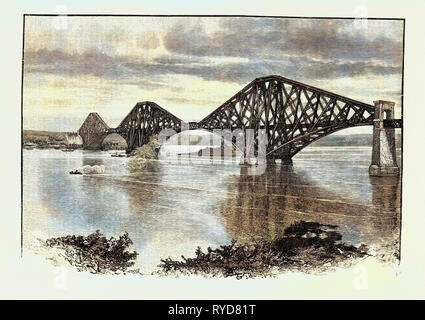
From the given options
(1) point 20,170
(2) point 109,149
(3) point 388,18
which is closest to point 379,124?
(3) point 388,18

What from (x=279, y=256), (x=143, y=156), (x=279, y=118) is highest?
(x=279, y=118)

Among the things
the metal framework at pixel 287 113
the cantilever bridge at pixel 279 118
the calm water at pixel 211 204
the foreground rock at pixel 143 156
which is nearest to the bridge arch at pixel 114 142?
the cantilever bridge at pixel 279 118

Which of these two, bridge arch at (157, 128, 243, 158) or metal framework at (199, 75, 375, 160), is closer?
metal framework at (199, 75, 375, 160)

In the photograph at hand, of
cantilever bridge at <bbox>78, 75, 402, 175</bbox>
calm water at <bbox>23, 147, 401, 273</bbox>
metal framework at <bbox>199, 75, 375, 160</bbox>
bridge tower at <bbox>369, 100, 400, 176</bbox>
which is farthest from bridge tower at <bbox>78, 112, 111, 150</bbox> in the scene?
bridge tower at <bbox>369, 100, 400, 176</bbox>

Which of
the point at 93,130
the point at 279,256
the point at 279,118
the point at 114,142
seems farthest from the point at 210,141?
the point at 279,256

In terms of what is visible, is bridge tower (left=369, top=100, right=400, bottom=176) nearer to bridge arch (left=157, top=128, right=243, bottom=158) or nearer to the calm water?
the calm water

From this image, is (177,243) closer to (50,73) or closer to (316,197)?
(316,197)

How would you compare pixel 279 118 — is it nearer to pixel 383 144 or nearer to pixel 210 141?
pixel 210 141

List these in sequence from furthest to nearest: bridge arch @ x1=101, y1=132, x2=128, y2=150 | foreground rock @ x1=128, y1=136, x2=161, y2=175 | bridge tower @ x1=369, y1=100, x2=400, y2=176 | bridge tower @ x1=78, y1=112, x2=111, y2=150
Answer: foreground rock @ x1=128, y1=136, x2=161, y2=175
bridge arch @ x1=101, y1=132, x2=128, y2=150
bridge tower @ x1=78, y1=112, x2=111, y2=150
bridge tower @ x1=369, y1=100, x2=400, y2=176
